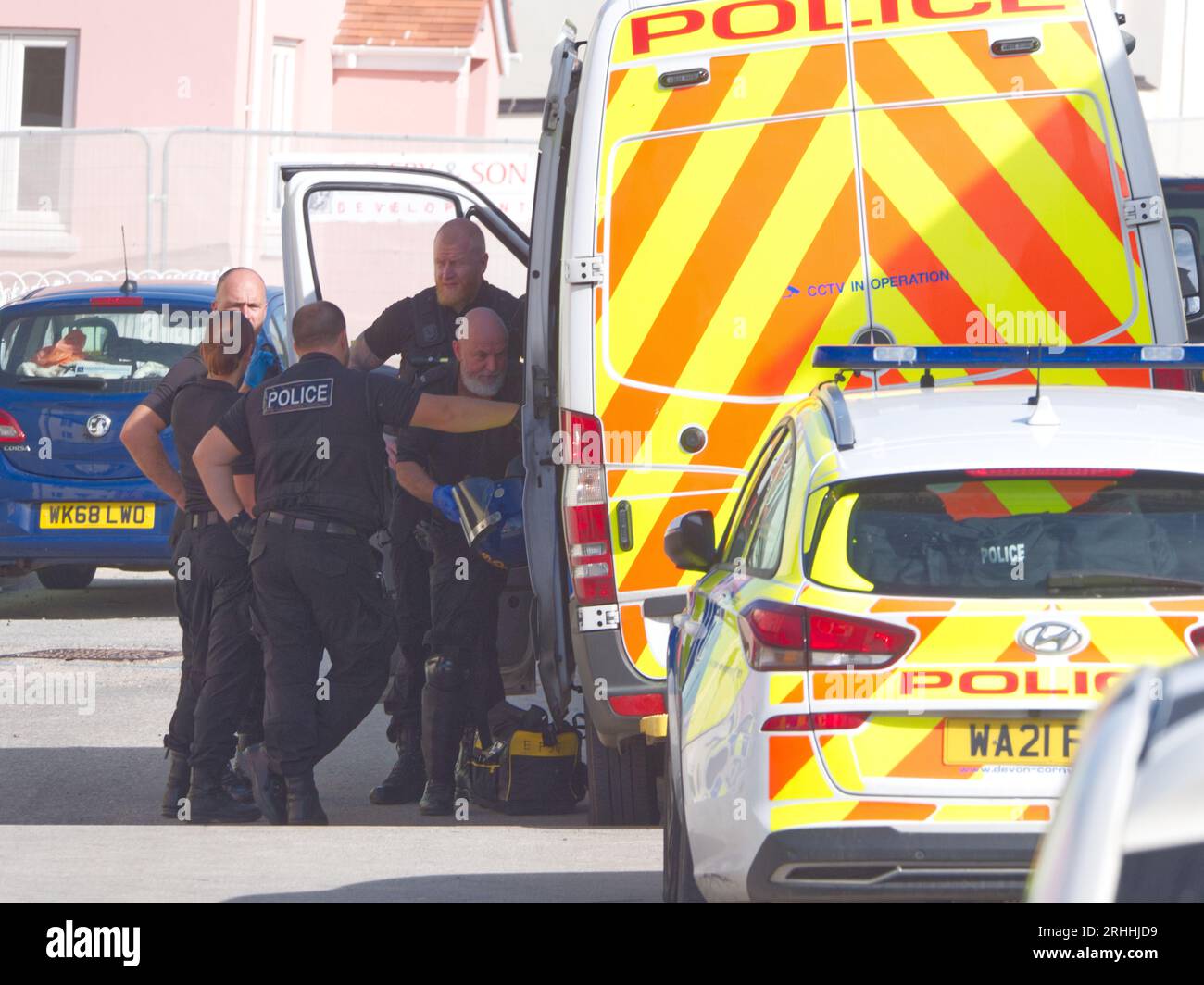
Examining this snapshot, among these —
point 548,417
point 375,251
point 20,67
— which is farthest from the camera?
point 20,67

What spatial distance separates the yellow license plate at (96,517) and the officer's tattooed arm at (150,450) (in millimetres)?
3736

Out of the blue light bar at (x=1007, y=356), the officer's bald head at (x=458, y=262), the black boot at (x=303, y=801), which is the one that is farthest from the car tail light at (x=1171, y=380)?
the black boot at (x=303, y=801)

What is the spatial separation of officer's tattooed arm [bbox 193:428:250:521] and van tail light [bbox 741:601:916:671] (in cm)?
384

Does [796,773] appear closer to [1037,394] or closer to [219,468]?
[1037,394]

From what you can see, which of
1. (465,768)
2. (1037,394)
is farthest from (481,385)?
(1037,394)

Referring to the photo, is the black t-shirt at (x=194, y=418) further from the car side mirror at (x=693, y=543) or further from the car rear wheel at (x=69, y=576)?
the car rear wheel at (x=69, y=576)

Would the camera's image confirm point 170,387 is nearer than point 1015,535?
No

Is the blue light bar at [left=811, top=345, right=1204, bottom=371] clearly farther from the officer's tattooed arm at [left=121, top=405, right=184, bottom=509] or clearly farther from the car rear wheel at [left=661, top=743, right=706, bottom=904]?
the officer's tattooed arm at [left=121, top=405, right=184, bottom=509]

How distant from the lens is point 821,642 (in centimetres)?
449

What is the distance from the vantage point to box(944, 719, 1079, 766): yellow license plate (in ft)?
14.2

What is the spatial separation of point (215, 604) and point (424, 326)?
1.69 m

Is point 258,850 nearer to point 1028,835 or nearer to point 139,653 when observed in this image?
point 1028,835
